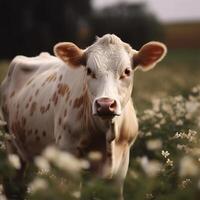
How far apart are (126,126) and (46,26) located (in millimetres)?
48478

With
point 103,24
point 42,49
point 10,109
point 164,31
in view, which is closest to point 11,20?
point 42,49

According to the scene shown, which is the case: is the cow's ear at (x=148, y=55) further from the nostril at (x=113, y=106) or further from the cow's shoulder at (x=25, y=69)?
the cow's shoulder at (x=25, y=69)

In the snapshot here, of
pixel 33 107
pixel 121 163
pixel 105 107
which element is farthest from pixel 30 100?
pixel 105 107

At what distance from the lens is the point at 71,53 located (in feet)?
23.1

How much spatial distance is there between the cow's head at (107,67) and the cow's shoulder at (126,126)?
268 mm

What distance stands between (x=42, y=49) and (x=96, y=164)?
45993mm

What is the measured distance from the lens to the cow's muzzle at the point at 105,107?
19.2 ft

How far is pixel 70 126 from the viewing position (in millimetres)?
6758

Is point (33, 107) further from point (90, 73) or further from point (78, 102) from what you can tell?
point (90, 73)

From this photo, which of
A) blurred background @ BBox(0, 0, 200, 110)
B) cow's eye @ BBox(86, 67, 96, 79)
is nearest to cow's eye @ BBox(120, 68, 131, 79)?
cow's eye @ BBox(86, 67, 96, 79)

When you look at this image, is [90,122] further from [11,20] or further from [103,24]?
[103,24]

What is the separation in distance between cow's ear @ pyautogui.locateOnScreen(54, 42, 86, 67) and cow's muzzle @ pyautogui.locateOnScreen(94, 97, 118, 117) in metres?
1.11

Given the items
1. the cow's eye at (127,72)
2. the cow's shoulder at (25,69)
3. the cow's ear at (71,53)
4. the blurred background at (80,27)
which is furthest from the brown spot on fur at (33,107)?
the blurred background at (80,27)

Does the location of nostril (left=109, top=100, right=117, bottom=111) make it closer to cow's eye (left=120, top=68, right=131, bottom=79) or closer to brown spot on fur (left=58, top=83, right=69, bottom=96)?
cow's eye (left=120, top=68, right=131, bottom=79)
